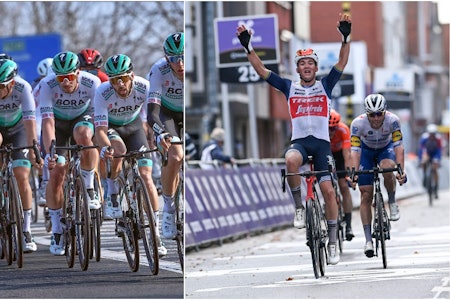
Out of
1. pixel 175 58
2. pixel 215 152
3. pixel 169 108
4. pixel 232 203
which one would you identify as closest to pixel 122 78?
pixel 169 108

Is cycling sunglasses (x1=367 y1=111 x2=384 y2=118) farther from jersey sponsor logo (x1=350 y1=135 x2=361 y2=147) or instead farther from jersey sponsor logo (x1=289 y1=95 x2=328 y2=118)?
jersey sponsor logo (x1=289 y1=95 x2=328 y2=118)

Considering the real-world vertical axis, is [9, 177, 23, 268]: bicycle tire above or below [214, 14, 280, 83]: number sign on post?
below

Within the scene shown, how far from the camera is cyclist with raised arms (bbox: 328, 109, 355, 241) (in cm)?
1614

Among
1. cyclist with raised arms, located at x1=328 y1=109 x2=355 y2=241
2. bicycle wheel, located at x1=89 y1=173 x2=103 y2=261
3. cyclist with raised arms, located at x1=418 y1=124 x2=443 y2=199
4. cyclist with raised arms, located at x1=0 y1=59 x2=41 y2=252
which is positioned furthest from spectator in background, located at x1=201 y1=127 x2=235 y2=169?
cyclist with raised arms, located at x1=418 y1=124 x2=443 y2=199

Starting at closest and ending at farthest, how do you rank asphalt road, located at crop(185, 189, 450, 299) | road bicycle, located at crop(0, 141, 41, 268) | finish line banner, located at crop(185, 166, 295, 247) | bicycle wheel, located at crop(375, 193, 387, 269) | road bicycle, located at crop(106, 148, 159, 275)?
road bicycle, located at crop(106, 148, 159, 275)
asphalt road, located at crop(185, 189, 450, 299)
road bicycle, located at crop(0, 141, 41, 268)
bicycle wheel, located at crop(375, 193, 387, 269)
finish line banner, located at crop(185, 166, 295, 247)

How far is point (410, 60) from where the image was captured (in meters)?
97.5

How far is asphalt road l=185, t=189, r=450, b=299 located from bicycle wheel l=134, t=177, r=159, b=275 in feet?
1.99

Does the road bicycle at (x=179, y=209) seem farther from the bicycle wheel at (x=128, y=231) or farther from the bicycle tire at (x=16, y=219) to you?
the bicycle tire at (x=16, y=219)

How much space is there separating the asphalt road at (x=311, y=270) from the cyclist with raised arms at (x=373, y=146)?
1.86 feet

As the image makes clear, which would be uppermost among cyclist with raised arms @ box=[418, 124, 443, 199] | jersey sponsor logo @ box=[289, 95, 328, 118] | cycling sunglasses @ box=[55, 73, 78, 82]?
cycling sunglasses @ box=[55, 73, 78, 82]

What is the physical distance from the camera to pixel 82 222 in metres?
13.1

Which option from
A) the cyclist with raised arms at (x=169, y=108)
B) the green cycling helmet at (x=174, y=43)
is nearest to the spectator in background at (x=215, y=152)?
the cyclist with raised arms at (x=169, y=108)

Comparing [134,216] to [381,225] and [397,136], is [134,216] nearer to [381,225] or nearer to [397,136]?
[381,225]

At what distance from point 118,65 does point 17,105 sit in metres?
1.90
